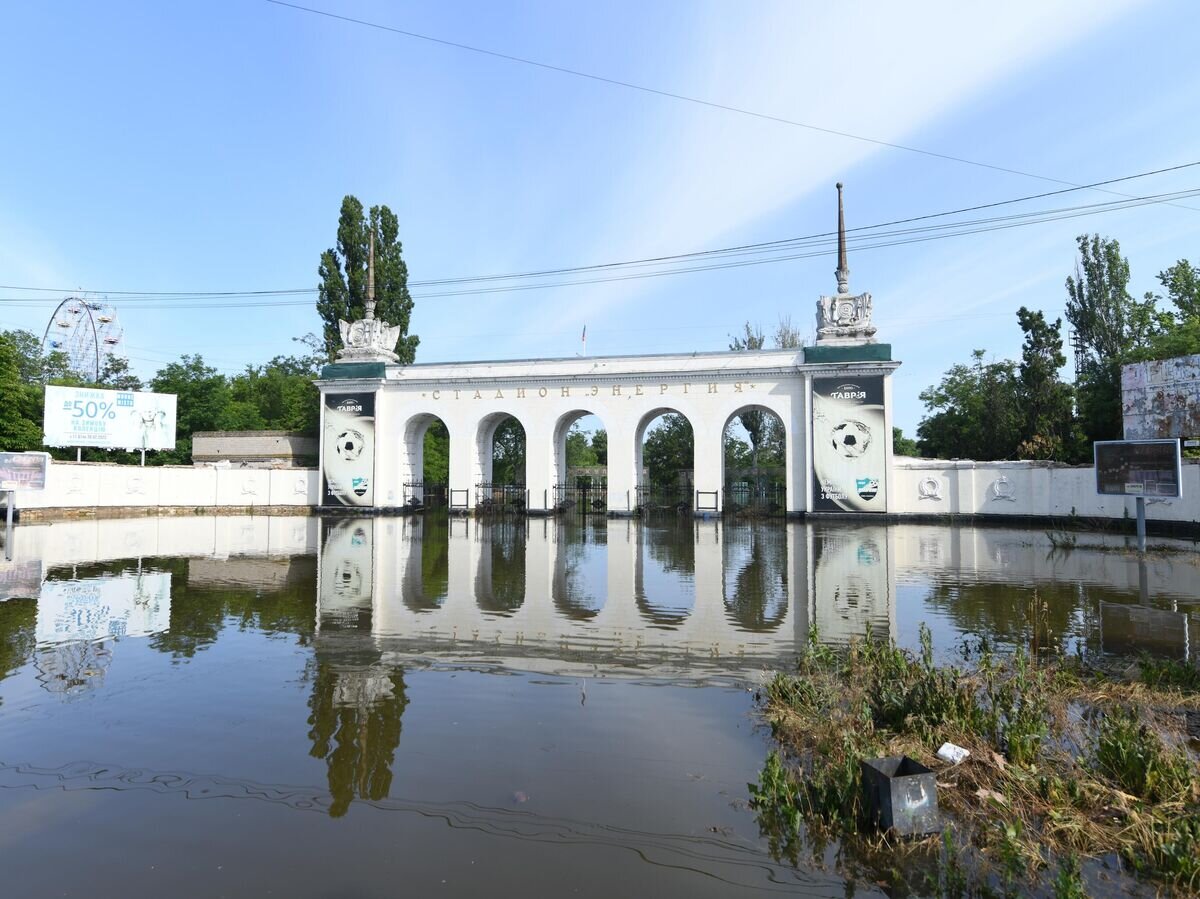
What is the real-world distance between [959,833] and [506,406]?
98.6 feet

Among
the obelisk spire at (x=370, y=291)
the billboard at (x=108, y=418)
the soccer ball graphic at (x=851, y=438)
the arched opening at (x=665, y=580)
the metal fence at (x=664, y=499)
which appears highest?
the obelisk spire at (x=370, y=291)

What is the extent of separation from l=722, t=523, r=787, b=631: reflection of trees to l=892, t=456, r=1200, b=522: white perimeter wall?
9381 mm

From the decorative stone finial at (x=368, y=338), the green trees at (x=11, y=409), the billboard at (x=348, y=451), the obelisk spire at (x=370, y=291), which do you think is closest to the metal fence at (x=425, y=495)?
the billboard at (x=348, y=451)

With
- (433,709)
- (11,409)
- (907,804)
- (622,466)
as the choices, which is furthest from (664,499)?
(907,804)

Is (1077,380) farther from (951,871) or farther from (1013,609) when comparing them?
(951,871)

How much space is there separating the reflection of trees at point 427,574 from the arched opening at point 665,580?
298 centimetres

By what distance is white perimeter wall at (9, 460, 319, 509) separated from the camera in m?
28.1

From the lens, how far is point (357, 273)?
3853cm

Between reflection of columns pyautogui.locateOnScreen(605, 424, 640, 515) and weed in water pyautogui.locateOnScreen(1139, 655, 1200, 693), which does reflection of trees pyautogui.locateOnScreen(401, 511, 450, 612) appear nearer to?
weed in water pyautogui.locateOnScreen(1139, 655, 1200, 693)

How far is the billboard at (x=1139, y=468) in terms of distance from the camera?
1562 cm

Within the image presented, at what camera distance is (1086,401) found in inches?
1297

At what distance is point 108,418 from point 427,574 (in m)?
28.0

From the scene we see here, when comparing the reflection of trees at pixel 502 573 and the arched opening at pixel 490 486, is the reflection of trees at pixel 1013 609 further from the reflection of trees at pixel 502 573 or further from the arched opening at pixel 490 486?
the arched opening at pixel 490 486

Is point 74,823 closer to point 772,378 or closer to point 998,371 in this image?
point 772,378
